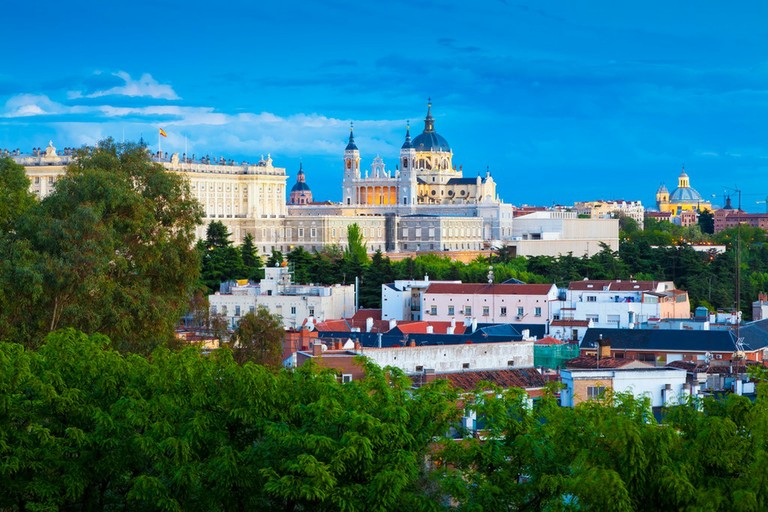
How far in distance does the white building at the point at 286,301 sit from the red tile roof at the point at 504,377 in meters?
26.3

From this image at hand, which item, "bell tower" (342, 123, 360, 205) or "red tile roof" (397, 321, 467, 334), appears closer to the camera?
"red tile roof" (397, 321, 467, 334)

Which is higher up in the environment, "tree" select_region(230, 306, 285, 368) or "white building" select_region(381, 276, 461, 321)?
"white building" select_region(381, 276, 461, 321)

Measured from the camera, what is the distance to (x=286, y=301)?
6644 cm

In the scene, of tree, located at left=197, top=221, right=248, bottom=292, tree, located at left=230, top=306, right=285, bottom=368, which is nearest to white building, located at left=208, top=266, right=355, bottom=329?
tree, located at left=197, top=221, right=248, bottom=292

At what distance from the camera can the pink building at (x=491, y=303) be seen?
64.7m

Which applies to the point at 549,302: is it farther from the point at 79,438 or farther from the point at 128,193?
the point at 79,438

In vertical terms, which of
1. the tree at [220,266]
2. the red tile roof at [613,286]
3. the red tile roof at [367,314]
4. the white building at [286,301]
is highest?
the tree at [220,266]

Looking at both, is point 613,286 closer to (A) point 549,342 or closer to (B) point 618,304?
(B) point 618,304

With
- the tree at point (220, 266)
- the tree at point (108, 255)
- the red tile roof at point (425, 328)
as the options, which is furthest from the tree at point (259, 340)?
the tree at point (220, 266)

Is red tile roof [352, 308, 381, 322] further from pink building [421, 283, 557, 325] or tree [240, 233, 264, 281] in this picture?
tree [240, 233, 264, 281]

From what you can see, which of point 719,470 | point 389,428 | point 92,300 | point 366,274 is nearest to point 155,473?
point 389,428

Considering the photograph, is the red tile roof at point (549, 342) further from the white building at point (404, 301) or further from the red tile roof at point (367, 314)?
the white building at point (404, 301)

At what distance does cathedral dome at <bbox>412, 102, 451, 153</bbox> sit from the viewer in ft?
524

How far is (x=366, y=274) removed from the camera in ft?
273
